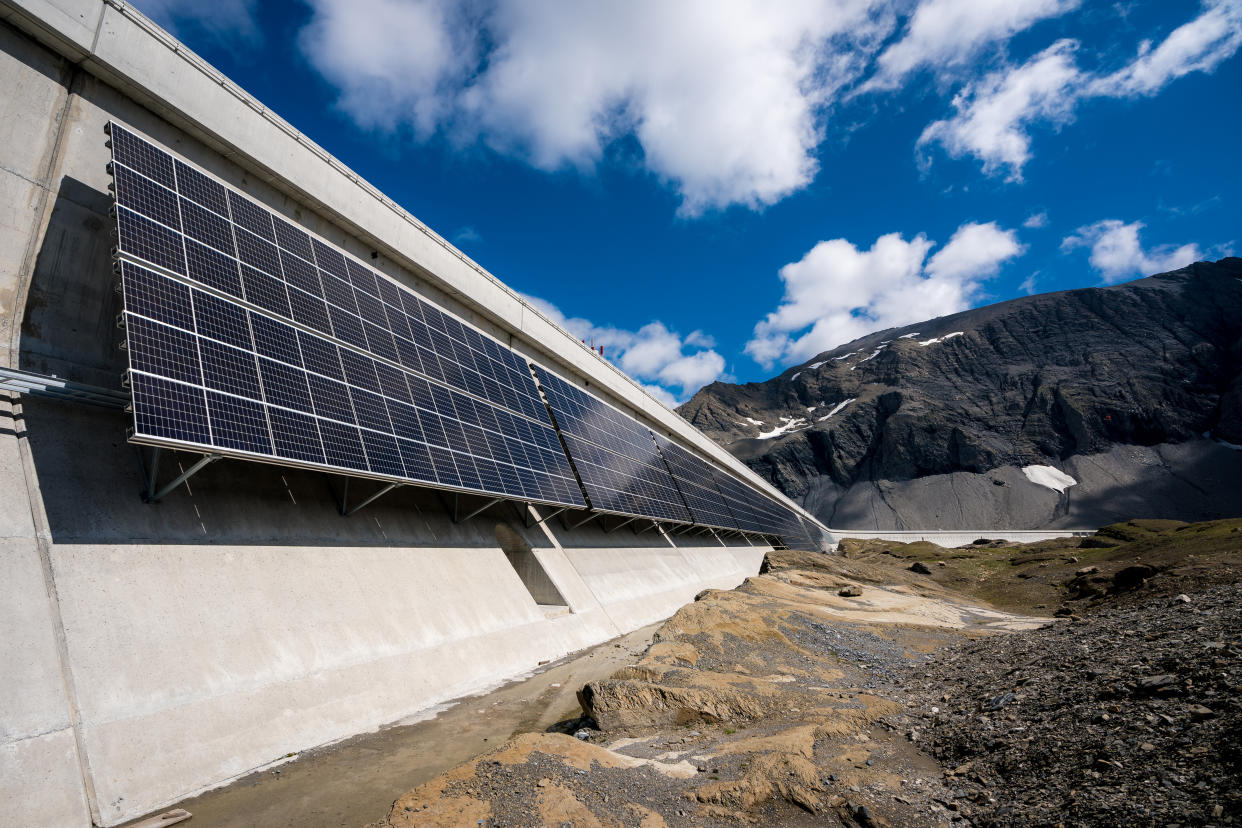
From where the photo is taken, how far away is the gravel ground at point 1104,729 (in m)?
5.77

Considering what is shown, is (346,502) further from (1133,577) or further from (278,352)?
(1133,577)

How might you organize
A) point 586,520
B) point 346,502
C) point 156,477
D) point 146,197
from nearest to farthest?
point 156,477
point 146,197
point 346,502
point 586,520

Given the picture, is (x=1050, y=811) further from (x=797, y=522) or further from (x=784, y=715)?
(x=797, y=522)

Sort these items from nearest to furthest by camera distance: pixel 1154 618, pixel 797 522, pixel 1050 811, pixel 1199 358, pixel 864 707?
pixel 1050 811 → pixel 864 707 → pixel 1154 618 → pixel 797 522 → pixel 1199 358

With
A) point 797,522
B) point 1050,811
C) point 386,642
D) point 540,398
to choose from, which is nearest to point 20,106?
point 386,642

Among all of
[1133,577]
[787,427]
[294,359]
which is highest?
[787,427]

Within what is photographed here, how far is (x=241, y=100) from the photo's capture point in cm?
1441

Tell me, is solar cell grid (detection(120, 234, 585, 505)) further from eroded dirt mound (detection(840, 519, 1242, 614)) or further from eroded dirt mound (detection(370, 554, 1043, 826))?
eroded dirt mound (detection(840, 519, 1242, 614))

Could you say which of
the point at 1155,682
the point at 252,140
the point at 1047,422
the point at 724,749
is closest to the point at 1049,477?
the point at 1047,422

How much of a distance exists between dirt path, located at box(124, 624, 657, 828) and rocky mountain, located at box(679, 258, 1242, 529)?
125419 millimetres

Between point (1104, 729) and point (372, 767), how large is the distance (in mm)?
10071

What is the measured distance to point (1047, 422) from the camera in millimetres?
130250

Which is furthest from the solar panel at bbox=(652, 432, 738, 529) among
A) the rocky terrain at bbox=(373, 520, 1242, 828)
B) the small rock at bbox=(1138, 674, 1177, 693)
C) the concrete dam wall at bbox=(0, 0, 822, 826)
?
the small rock at bbox=(1138, 674, 1177, 693)

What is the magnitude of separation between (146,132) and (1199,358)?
178m
